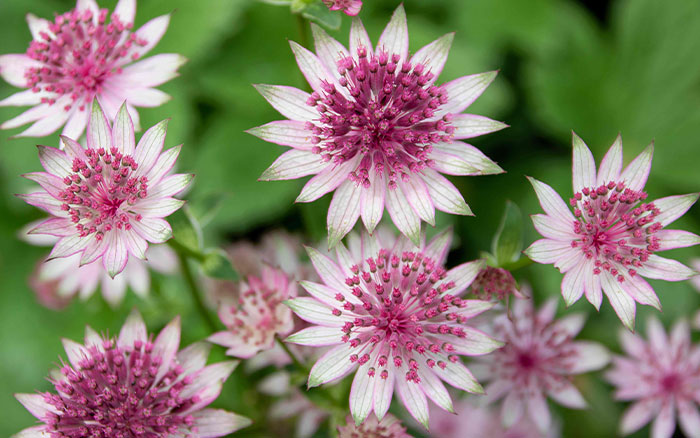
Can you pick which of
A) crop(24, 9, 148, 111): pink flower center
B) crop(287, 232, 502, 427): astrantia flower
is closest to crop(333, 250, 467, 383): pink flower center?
crop(287, 232, 502, 427): astrantia flower

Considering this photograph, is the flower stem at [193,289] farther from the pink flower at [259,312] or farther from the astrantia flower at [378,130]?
the astrantia flower at [378,130]

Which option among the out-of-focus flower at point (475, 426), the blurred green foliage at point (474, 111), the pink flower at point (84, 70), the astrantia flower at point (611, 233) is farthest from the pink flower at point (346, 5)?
the out-of-focus flower at point (475, 426)

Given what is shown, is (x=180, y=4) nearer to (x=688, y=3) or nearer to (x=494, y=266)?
(x=494, y=266)

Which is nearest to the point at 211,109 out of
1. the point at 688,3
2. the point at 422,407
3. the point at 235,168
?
the point at 235,168

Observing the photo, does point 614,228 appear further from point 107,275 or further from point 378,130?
point 107,275

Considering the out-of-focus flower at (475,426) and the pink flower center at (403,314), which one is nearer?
the pink flower center at (403,314)

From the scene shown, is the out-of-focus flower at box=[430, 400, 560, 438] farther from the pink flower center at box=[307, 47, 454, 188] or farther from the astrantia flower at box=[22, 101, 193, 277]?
the astrantia flower at box=[22, 101, 193, 277]
